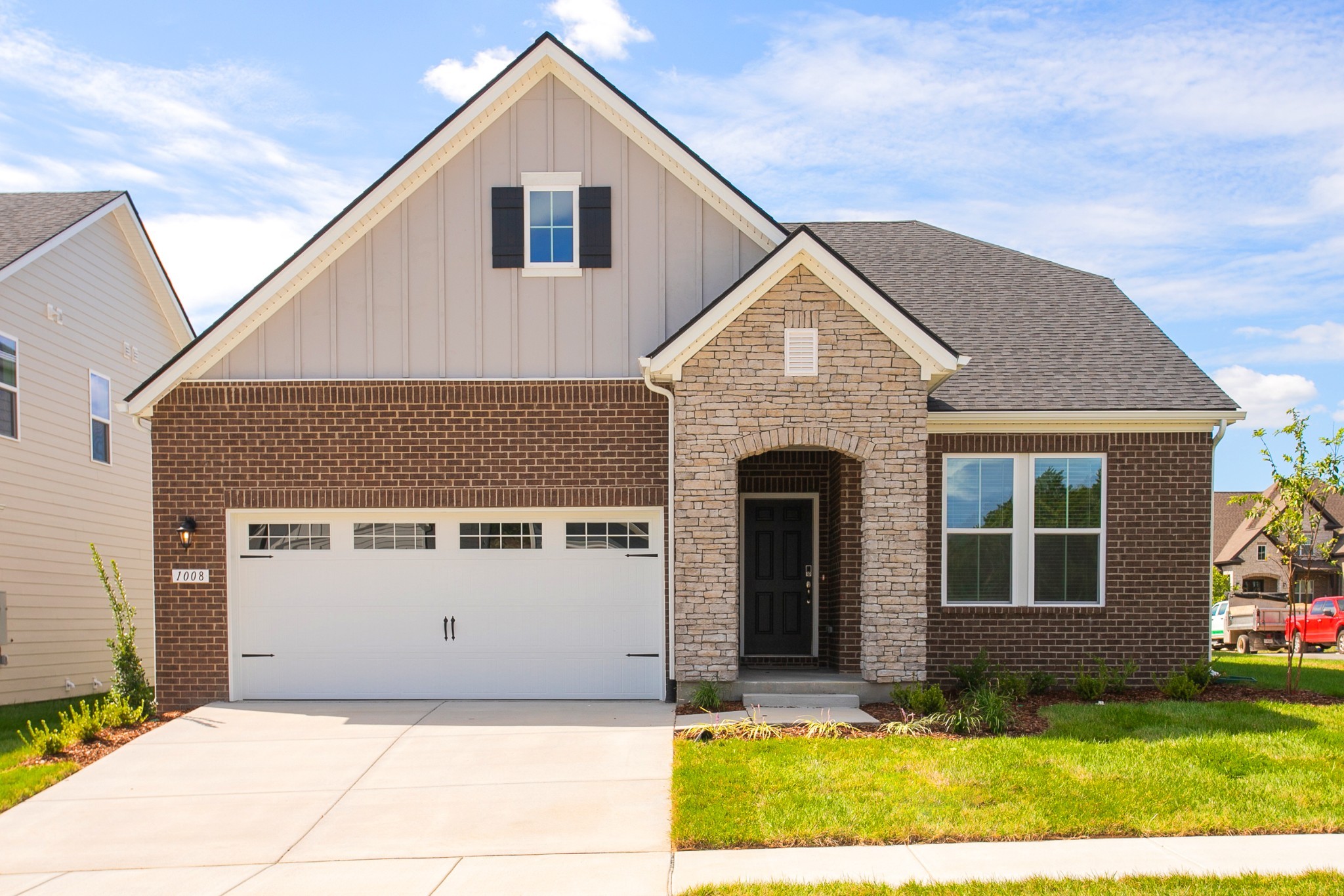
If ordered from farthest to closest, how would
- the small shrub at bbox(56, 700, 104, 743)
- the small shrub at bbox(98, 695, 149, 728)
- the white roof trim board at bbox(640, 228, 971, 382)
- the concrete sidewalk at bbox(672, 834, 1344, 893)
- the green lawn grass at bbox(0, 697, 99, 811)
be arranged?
the white roof trim board at bbox(640, 228, 971, 382) → the small shrub at bbox(98, 695, 149, 728) → the small shrub at bbox(56, 700, 104, 743) → the green lawn grass at bbox(0, 697, 99, 811) → the concrete sidewalk at bbox(672, 834, 1344, 893)

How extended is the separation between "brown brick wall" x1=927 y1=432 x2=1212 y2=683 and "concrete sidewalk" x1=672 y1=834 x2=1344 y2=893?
5422 millimetres

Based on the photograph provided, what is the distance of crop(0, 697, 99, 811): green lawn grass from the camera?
8.79 metres

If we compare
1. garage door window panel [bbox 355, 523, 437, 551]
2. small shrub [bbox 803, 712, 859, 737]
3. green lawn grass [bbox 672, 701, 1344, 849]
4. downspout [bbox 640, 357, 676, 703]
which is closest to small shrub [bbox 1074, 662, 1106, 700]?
green lawn grass [bbox 672, 701, 1344, 849]

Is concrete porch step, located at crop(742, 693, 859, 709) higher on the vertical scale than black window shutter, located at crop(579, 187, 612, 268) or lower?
lower

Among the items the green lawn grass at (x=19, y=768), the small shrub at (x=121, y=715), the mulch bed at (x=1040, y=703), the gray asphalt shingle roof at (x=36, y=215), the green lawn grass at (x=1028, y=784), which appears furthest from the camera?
the gray asphalt shingle roof at (x=36, y=215)

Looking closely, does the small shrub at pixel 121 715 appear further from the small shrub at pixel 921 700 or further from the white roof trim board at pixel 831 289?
the small shrub at pixel 921 700

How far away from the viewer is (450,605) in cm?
1224

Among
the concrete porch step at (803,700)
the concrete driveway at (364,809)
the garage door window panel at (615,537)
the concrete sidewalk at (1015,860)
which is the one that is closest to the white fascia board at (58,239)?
the concrete driveway at (364,809)

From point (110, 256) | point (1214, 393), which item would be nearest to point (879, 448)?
point (1214, 393)

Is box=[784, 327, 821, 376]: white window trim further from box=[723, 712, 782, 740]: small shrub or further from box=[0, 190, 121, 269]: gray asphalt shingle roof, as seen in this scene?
box=[0, 190, 121, 269]: gray asphalt shingle roof

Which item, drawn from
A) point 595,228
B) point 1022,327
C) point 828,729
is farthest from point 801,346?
point 1022,327

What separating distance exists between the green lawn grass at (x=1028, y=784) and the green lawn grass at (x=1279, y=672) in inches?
111

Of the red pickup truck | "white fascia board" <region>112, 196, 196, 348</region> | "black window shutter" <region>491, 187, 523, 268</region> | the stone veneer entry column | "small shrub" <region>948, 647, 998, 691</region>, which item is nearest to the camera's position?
the stone veneer entry column

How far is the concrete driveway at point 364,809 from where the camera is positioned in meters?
6.79
